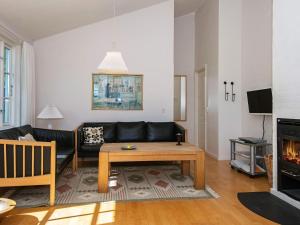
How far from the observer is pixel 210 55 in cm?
566

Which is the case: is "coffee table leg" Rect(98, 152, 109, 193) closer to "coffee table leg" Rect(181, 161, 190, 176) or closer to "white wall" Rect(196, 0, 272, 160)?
"coffee table leg" Rect(181, 161, 190, 176)

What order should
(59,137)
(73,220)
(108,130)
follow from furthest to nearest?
(108,130) < (59,137) < (73,220)

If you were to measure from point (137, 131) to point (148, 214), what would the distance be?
256 cm

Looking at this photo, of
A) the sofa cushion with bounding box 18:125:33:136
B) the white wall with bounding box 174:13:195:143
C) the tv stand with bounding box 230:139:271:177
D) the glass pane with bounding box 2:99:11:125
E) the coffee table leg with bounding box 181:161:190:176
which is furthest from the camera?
the white wall with bounding box 174:13:195:143

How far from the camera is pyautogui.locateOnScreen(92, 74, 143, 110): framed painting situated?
5.38 metres

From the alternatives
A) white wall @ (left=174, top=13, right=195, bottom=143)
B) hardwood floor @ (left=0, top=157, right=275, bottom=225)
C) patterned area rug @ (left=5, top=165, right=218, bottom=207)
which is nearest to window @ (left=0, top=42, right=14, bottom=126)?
patterned area rug @ (left=5, top=165, right=218, bottom=207)

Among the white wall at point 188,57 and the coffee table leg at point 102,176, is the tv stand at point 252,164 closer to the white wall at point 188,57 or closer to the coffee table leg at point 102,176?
the coffee table leg at point 102,176

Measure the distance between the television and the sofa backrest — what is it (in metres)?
1.55

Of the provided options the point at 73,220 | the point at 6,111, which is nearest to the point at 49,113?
the point at 6,111

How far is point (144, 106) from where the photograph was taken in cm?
550

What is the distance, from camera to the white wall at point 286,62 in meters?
2.85

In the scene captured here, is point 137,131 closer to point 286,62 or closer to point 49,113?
point 49,113

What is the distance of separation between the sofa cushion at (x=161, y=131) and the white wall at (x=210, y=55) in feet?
3.48

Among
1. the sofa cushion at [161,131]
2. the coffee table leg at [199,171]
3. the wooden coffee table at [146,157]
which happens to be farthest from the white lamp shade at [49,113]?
the coffee table leg at [199,171]
